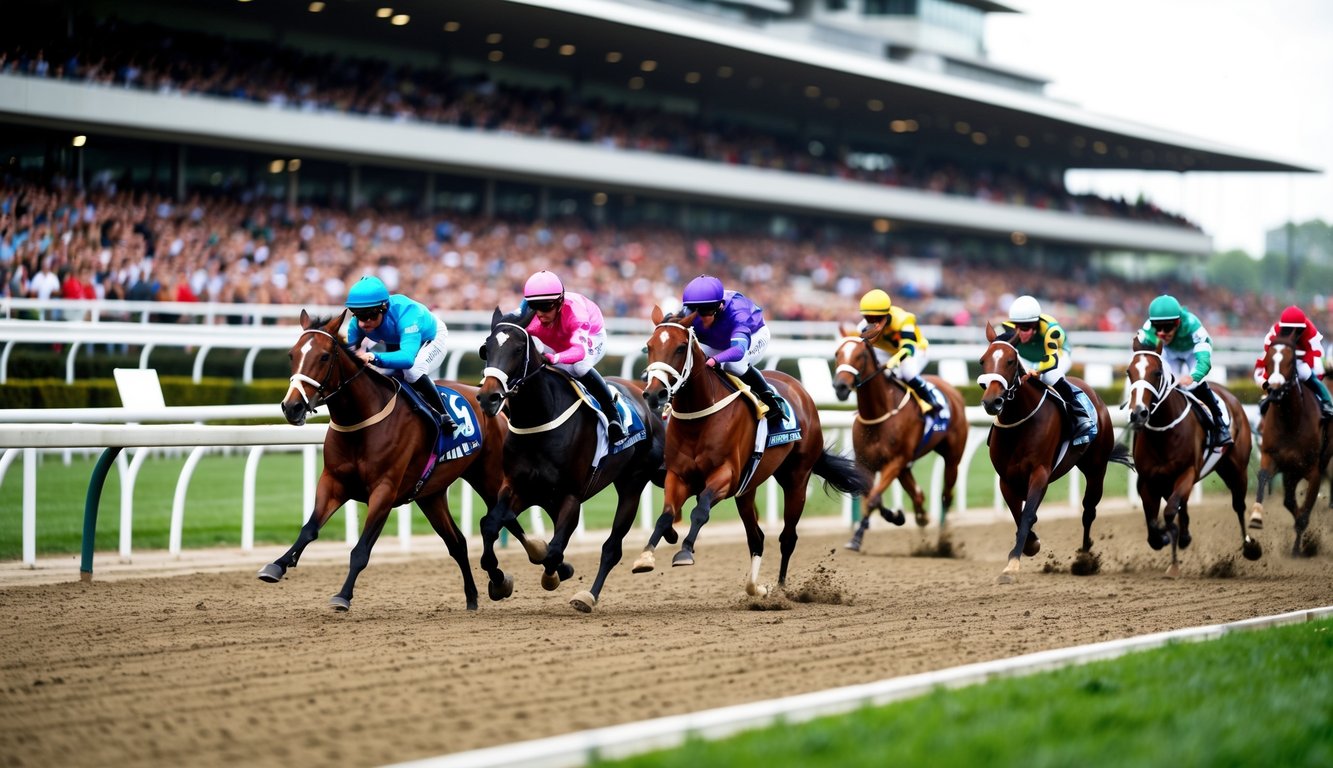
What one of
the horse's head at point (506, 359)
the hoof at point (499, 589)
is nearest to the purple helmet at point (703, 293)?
the horse's head at point (506, 359)

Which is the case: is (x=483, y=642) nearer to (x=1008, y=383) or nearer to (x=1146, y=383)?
(x=1008, y=383)

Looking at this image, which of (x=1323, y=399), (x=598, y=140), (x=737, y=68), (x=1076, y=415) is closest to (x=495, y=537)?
(x=1076, y=415)

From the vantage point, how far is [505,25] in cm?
2370

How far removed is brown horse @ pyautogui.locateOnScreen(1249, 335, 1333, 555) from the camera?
944 centimetres

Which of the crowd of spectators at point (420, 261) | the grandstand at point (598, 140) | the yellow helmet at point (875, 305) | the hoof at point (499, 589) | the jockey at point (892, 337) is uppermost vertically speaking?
the grandstand at point (598, 140)

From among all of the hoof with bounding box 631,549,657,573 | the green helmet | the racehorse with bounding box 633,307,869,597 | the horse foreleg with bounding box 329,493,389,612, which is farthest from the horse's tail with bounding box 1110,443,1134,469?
the horse foreleg with bounding box 329,493,389,612

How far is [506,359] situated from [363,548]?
3.46ft

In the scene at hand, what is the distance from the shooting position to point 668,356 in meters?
6.70

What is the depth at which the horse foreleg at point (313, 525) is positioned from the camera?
6043 millimetres

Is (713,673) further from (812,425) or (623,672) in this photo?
(812,425)

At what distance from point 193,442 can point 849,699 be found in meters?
4.77

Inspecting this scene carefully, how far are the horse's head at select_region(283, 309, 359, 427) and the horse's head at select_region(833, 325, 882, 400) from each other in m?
3.70

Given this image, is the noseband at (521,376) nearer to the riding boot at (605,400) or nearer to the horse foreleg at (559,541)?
the riding boot at (605,400)

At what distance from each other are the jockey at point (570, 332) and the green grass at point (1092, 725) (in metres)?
2.97
